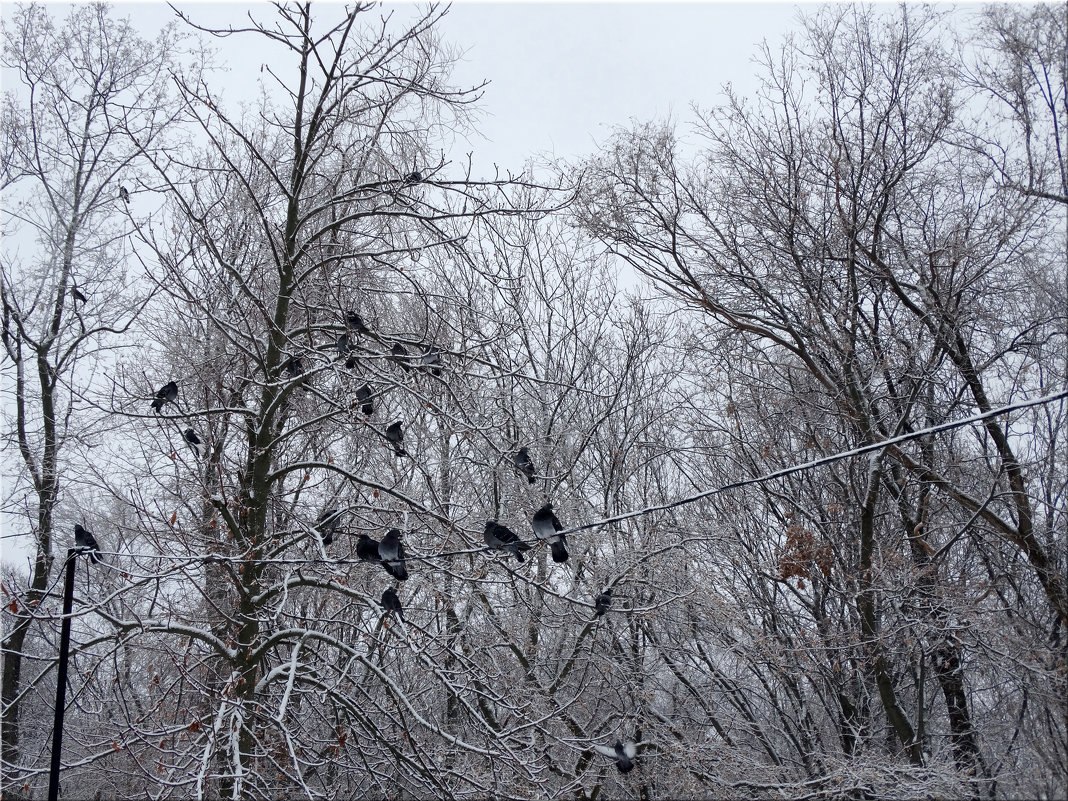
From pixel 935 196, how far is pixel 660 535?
469cm

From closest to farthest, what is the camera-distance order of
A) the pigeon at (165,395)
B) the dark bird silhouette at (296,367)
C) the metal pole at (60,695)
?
the metal pole at (60,695) < the pigeon at (165,395) < the dark bird silhouette at (296,367)

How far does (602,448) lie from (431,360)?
6322 mm

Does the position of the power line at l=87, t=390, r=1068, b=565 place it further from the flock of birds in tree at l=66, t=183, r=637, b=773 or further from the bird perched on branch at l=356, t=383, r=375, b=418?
the bird perched on branch at l=356, t=383, r=375, b=418

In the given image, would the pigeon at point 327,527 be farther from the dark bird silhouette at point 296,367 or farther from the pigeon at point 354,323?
the pigeon at point 354,323

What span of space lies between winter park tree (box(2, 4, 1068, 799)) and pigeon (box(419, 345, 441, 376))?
4 centimetres

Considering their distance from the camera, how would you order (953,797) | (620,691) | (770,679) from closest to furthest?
(953,797)
(620,691)
(770,679)

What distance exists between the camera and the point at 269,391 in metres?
5.25

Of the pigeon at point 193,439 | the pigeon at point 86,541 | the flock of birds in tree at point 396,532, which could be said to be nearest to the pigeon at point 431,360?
the flock of birds in tree at point 396,532

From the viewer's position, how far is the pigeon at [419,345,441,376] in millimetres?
4887

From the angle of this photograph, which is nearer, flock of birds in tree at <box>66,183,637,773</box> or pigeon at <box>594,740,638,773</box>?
flock of birds in tree at <box>66,183,637,773</box>

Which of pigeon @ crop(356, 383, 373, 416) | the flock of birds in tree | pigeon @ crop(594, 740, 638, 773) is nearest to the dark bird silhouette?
the flock of birds in tree

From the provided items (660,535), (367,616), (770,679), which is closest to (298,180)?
(367,616)

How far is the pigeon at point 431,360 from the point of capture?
489 centimetres

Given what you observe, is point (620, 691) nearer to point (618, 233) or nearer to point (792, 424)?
point (792, 424)
